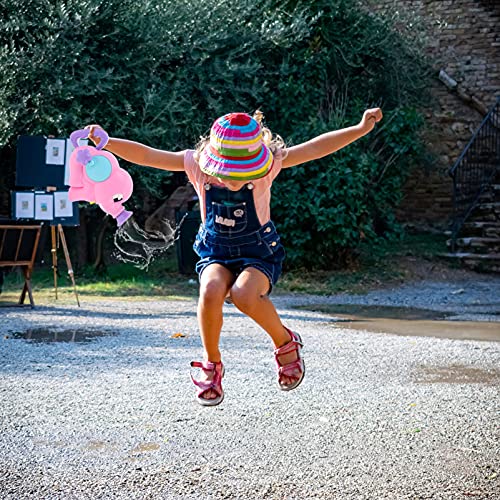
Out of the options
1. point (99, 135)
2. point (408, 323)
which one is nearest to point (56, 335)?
point (408, 323)

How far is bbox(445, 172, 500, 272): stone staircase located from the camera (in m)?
14.6

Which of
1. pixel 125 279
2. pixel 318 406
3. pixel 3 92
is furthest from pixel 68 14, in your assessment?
pixel 318 406

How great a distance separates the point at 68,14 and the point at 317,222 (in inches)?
183

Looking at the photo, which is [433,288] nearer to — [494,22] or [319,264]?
[319,264]

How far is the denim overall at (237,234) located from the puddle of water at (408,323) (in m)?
4.89

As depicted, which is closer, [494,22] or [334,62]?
[334,62]

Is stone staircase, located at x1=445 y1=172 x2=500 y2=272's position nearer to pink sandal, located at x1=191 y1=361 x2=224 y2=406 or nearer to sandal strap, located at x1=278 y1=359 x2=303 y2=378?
sandal strap, located at x1=278 y1=359 x2=303 y2=378

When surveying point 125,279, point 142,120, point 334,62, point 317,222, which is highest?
point 334,62

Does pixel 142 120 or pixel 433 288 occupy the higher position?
pixel 142 120

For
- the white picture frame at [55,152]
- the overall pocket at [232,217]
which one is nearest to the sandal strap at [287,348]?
the overall pocket at [232,217]

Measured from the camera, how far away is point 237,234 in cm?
419

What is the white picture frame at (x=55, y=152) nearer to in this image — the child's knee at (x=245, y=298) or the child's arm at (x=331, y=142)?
the child's arm at (x=331, y=142)

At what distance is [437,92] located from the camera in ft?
57.0

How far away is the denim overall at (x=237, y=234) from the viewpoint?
13.7ft
